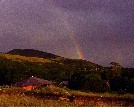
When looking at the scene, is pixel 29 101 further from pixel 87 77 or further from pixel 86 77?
pixel 86 77

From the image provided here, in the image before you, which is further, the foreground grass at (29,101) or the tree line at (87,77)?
the tree line at (87,77)

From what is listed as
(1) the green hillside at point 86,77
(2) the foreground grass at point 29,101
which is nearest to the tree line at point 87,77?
(1) the green hillside at point 86,77

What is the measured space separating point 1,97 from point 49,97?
5321 mm

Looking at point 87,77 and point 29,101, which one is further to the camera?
point 87,77

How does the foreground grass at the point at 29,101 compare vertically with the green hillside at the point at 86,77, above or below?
below

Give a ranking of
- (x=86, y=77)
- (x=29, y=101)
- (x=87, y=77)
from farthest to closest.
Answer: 1. (x=86, y=77)
2. (x=87, y=77)
3. (x=29, y=101)

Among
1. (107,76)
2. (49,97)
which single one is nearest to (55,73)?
(107,76)

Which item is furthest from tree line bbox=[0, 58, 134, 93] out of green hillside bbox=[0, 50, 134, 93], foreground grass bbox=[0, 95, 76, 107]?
foreground grass bbox=[0, 95, 76, 107]

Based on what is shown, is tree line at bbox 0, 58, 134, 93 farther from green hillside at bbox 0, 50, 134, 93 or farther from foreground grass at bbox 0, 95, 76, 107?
foreground grass at bbox 0, 95, 76, 107

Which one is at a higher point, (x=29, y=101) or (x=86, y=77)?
(x=86, y=77)

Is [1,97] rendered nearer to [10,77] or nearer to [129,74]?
[129,74]

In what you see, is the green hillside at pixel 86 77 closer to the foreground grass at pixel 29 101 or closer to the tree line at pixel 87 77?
the tree line at pixel 87 77

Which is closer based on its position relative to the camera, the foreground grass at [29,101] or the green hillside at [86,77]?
the foreground grass at [29,101]

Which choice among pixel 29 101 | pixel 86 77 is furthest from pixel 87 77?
pixel 29 101
